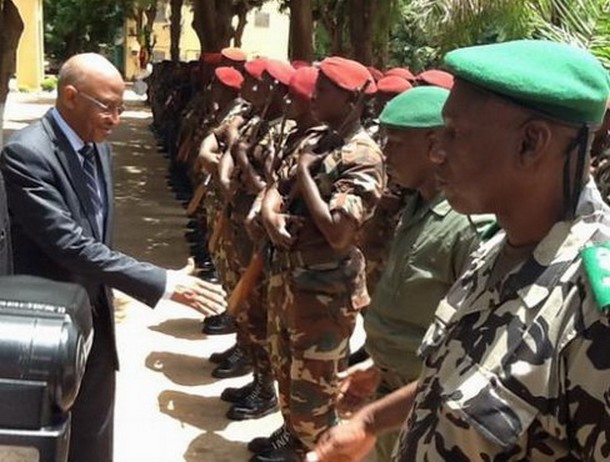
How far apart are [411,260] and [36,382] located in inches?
53.2

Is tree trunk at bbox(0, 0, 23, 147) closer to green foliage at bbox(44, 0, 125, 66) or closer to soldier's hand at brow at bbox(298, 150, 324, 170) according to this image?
soldier's hand at brow at bbox(298, 150, 324, 170)

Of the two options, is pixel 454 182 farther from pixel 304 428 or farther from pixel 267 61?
pixel 267 61

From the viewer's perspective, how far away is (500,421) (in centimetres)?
140

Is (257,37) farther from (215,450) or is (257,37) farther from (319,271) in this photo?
(319,271)

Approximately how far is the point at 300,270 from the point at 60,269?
39.1 inches

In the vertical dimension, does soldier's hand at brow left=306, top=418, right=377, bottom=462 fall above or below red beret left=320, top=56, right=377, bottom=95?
below

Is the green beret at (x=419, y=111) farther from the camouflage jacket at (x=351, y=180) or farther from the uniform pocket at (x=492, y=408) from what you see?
the uniform pocket at (x=492, y=408)

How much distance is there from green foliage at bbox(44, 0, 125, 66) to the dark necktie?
38582 millimetres

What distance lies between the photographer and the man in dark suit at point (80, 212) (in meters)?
2.88

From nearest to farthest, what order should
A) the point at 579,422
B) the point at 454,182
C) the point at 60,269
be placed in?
the point at 579,422, the point at 454,182, the point at 60,269

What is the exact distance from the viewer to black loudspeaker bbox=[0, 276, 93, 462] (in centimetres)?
134

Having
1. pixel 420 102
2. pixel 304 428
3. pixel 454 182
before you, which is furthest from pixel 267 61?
pixel 454 182

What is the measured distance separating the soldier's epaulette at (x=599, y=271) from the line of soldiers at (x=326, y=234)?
0.61ft

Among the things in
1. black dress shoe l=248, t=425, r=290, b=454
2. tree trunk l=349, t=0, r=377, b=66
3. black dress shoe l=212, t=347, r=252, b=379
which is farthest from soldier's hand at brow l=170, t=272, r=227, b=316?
tree trunk l=349, t=0, r=377, b=66
